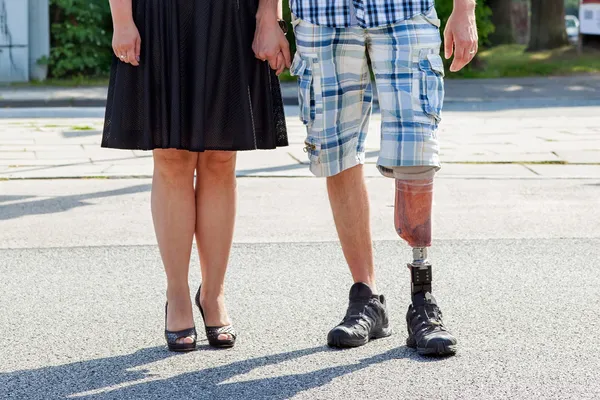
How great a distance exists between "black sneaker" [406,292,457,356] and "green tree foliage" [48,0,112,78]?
16125mm

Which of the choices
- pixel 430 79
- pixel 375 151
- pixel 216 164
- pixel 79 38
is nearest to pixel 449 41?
pixel 430 79

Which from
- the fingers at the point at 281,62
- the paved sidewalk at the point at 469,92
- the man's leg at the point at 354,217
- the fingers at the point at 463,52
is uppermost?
the fingers at the point at 463,52

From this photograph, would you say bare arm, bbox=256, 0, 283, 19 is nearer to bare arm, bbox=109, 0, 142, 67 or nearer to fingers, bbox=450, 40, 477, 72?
bare arm, bbox=109, 0, 142, 67

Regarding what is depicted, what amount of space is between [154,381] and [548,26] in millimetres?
24874

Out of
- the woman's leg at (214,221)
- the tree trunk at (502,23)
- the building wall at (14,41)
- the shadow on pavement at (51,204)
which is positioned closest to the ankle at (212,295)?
the woman's leg at (214,221)

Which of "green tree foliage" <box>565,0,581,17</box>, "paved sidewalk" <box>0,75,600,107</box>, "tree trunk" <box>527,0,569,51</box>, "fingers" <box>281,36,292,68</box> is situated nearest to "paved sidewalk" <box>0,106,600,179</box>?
"paved sidewalk" <box>0,75,600,107</box>

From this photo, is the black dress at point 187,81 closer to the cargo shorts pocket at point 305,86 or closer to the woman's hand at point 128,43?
the woman's hand at point 128,43

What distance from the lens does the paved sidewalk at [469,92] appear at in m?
15.7

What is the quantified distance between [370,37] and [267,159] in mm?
5396

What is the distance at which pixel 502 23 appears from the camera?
106 ft

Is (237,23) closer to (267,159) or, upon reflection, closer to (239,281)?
(239,281)

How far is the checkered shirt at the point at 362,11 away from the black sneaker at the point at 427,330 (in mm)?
919

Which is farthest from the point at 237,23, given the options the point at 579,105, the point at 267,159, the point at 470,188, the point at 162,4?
the point at 579,105

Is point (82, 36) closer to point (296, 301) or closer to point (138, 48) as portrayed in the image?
point (296, 301)
